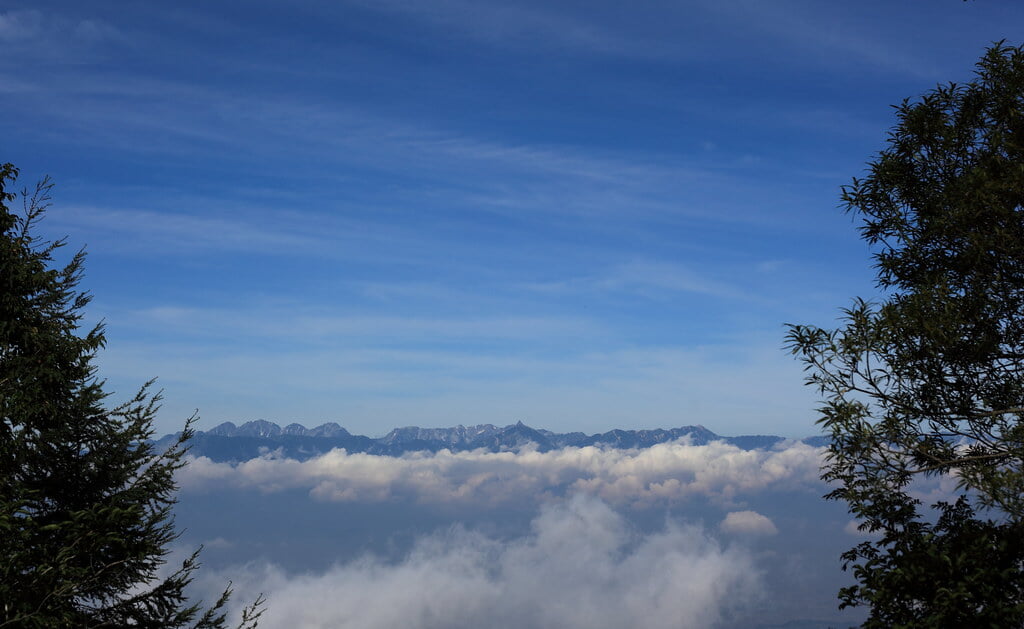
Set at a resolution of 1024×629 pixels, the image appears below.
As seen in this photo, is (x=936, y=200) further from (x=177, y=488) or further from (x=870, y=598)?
(x=177, y=488)

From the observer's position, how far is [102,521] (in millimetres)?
14180

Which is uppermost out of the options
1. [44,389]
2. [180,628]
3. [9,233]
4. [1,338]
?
[9,233]

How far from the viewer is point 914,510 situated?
1279 centimetres

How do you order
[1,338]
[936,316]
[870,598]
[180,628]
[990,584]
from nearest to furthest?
1. [990,584]
2. [870,598]
3. [936,316]
4. [1,338]
5. [180,628]

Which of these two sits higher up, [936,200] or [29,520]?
[936,200]

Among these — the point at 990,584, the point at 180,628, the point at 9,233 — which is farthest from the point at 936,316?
the point at 9,233

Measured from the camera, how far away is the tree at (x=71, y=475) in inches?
508

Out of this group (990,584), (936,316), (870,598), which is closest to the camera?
(990,584)

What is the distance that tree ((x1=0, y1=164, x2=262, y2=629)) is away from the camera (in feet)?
42.4

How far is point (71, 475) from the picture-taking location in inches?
643

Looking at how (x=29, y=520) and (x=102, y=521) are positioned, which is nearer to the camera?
(x=29, y=520)

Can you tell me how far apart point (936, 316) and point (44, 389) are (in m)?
18.1

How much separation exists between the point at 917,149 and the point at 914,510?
774 centimetres

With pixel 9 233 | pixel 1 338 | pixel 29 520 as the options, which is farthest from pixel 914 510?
pixel 9 233
